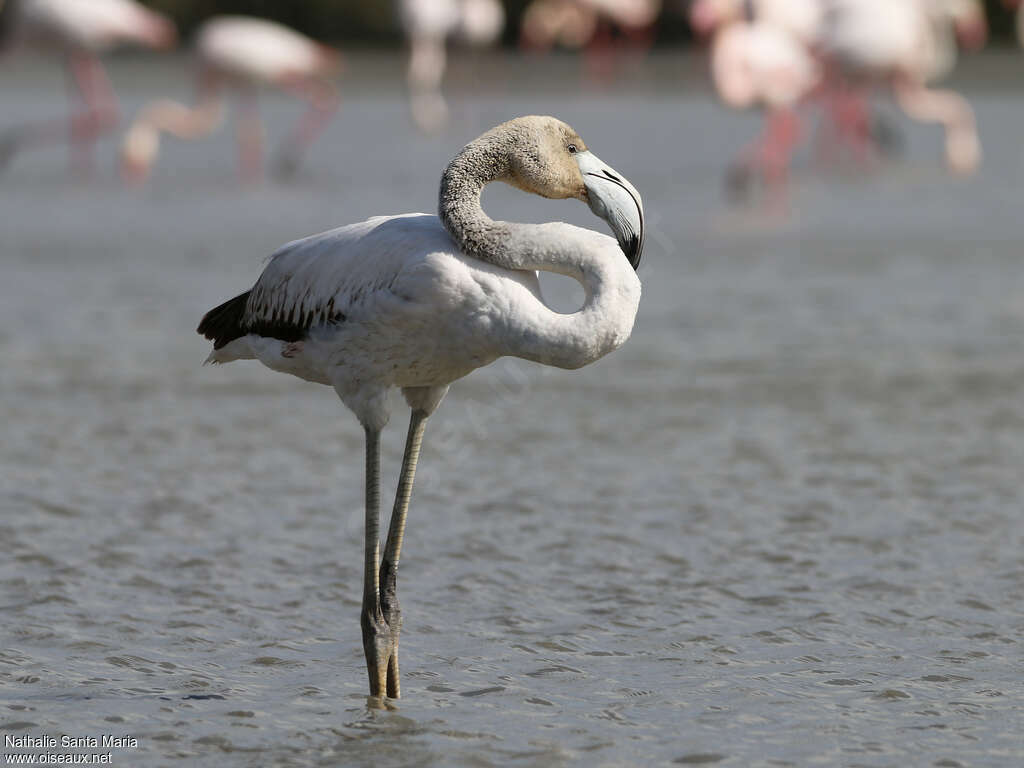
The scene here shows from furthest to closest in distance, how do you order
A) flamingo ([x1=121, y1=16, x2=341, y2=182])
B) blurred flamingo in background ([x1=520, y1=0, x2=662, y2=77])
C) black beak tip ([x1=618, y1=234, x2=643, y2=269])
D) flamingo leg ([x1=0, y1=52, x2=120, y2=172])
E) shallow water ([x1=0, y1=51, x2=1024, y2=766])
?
blurred flamingo in background ([x1=520, y1=0, x2=662, y2=77]) < flamingo ([x1=121, y1=16, x2=341, y2=182]) < flamingo leg ([x1=0, y1=52, x2=120, y2=172]) < shallow water ([x1=0, y1=51, x2=1024, y2=766]) < black beak tip ([x1=618, y1=234, x2=643, y2=269])

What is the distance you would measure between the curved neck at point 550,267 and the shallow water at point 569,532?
86cm

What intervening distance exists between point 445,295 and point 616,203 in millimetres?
426

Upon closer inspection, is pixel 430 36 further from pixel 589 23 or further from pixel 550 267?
pixel 550 267

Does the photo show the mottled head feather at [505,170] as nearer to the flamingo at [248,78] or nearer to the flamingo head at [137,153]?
the flamingo head at [137,153]

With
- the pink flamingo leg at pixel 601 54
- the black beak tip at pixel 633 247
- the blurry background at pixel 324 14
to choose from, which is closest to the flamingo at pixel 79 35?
the pink flamingo leg at pixel 601 54

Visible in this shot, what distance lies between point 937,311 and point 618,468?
362cm

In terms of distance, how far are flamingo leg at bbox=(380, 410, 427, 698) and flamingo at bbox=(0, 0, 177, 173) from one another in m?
13.3

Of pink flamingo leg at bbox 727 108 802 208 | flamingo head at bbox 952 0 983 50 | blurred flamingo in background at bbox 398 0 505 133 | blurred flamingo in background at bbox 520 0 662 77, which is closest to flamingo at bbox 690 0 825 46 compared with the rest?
pink flamingo leg at bbox 727 108 802 208

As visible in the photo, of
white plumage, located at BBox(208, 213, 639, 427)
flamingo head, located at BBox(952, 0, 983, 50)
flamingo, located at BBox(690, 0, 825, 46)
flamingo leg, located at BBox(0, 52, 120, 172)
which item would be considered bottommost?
white plumage, located at BBox(208, 213, 639, 427)

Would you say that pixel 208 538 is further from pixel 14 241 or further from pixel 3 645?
pixel 14 241

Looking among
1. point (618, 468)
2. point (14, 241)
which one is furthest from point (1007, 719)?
point (14, 241)

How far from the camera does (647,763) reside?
3.86m

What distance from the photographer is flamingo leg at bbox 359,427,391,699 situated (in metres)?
4.31

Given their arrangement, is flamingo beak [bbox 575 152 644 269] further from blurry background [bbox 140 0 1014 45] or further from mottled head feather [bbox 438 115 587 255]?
blurry background [bbox 140 0 1014 45]
